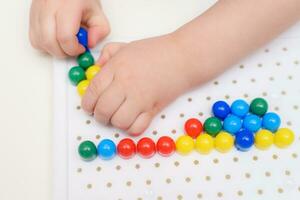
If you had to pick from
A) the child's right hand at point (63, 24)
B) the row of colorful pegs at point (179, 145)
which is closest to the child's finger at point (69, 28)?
the child's right hand at point (63, 24)

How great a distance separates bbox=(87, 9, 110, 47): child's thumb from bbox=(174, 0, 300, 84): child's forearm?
129mm

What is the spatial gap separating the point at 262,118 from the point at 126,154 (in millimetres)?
212

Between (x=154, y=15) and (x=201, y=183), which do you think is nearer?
(x=201, y=183)

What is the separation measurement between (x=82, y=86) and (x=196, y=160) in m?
0.21

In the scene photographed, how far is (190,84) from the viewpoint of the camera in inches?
27.3

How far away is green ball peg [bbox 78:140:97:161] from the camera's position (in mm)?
642

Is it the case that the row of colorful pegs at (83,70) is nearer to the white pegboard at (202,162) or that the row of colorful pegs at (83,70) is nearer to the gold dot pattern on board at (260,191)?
the white pegboard at (202,162)

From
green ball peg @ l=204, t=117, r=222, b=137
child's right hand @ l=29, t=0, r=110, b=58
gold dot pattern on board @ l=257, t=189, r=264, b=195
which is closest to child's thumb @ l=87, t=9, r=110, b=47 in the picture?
child's right hand @ l=29, t=0, r=110, b=58

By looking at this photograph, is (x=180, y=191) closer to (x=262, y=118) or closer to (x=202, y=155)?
(x=202, y=155)

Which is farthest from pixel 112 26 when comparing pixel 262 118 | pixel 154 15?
pixel 262 118

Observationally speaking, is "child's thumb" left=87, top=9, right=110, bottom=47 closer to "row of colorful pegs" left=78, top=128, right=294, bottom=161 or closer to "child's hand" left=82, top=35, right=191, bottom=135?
"child's hand" left=82, top=35, right=191, bottom=135

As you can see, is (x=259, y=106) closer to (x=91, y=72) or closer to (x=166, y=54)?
(x=166, y=54)

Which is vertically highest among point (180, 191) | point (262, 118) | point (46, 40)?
point (46, 40)

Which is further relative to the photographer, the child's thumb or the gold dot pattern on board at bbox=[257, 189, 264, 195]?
the child's thumb
